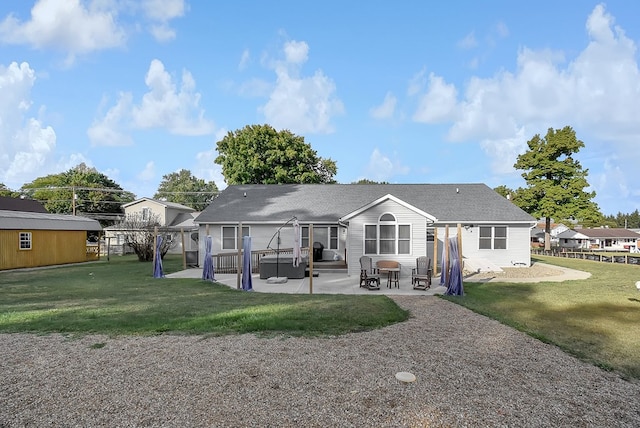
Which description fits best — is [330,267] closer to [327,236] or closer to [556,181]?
[327,236]

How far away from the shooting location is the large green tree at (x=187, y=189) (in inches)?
2677

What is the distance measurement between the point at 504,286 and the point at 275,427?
12.4m

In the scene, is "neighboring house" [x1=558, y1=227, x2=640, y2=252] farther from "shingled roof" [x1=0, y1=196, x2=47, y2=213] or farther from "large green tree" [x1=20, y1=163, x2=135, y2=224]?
"shingled roof" [x1=0, y1=196, x2=47, y2=213]

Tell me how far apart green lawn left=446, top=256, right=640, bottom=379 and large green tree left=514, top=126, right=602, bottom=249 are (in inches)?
768

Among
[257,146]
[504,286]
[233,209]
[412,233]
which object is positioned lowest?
[504,286]

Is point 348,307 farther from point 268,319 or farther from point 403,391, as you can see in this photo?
point 403,391

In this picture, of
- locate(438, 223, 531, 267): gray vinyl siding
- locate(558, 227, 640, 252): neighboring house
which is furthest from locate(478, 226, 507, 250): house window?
locate(558, 227, 640, 252): neighboring house

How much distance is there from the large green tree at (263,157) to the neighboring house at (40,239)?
546 inches

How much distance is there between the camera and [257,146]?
36219 mm

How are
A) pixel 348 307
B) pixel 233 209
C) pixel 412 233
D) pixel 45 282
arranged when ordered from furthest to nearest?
pixel 233 209
pixel 412 233
pixel 45 282
pixel 348 307

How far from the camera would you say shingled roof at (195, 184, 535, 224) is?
2050 centimetres

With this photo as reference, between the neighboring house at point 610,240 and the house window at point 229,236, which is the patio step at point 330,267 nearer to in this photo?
the house window at point 229,236

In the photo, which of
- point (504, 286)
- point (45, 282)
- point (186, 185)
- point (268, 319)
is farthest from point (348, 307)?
point (186, 185)

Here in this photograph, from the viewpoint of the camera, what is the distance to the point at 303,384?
Result: 14.8 ft
